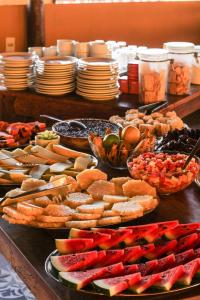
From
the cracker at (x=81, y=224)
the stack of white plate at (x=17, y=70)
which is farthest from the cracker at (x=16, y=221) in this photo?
the stack of white plate at (x=17, y=70)

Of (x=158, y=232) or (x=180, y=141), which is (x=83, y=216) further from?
(x=180, y=141)

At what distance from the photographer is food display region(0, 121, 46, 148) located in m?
1.96

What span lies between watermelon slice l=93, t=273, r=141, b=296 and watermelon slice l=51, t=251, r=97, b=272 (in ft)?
0.26

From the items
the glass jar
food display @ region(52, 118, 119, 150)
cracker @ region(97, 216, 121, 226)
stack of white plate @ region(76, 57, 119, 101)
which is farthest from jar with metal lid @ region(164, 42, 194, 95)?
cracker @ region(97, 216, 121, 226)

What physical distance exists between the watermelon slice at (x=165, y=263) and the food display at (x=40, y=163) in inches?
21.9

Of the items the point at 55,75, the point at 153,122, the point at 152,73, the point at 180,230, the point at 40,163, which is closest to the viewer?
the point at 180,230

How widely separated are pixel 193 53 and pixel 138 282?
7.41 ft

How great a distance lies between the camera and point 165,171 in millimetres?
1565

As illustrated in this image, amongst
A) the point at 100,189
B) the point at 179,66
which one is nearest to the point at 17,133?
the point at 100,189

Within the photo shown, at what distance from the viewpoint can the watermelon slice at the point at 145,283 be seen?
1.05 m

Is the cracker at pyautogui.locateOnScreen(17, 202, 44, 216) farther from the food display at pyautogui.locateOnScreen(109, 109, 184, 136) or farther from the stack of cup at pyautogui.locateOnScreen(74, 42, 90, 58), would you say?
the stack of cup at pyautogui.locateOnScreen(74, 42, 90, 58)

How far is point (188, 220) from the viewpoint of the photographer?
1416 millimetres

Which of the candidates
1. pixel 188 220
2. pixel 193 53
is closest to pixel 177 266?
pixel 188 220

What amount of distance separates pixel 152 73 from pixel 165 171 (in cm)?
136
